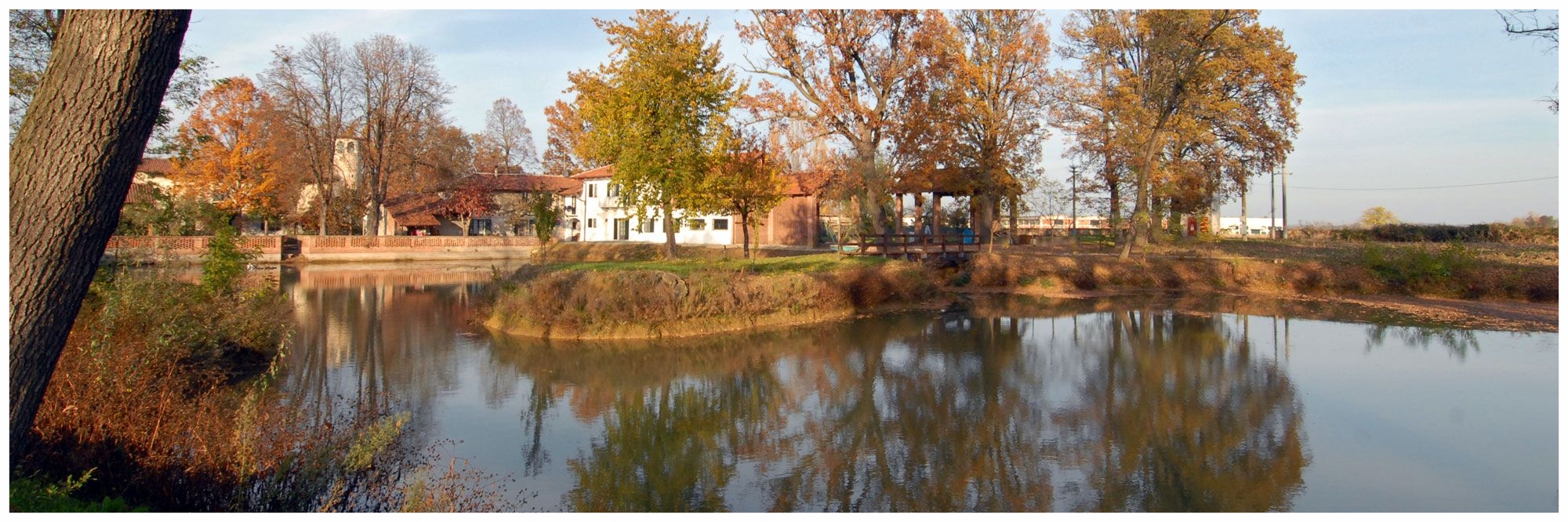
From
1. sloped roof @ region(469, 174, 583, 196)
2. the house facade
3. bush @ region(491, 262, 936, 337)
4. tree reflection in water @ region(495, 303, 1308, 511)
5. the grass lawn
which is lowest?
Answer: tree reflection in water @ region(495, 303, 1308, 511)

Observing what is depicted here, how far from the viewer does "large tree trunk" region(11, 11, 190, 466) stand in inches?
148

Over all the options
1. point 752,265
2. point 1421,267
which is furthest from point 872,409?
point 1421,267

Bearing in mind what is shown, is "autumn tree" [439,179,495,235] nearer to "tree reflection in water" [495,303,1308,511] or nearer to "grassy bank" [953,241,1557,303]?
"grassy bank" [953,241,1557,303]

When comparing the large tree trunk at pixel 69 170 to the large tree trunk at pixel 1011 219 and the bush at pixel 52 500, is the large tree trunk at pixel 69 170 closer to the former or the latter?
the bush at pixel 52 500

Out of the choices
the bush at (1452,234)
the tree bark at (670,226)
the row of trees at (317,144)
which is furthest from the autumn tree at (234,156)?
the bush at (1452,234)

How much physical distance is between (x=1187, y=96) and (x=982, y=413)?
2326cm

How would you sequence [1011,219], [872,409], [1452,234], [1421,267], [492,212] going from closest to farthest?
1. [872,409]
2. [1421,267]
3. [1452,234]
4. [1011,219]
5. [492,212]

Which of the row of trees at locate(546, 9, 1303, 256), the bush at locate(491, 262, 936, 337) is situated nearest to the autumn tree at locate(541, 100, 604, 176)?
the row of trees at locate(546, 9, 1303, 256)

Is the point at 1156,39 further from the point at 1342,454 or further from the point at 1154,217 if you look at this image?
the point at 1342,454

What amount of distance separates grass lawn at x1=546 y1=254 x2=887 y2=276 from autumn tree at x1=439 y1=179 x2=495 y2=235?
102 ft

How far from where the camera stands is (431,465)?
290 inches

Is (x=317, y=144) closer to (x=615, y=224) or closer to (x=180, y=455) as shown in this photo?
(x=615, y=224)

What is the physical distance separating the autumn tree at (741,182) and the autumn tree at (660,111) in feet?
1.27

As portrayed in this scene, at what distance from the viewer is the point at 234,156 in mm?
41844
